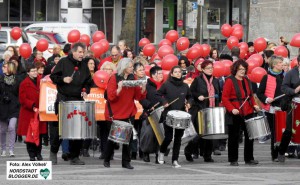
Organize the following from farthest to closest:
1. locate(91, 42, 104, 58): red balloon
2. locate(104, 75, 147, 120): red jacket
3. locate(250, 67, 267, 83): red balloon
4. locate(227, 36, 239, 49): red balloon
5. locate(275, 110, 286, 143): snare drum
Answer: locate(227, 36, 239, 49): red balloon
locate(91, 42, 104, 58): red balloon
locate(250, 67, 267, 83): red balloon
locate(275, 110, 286, 143): snare drum
locate(104, 75, 147, 120): red jacket

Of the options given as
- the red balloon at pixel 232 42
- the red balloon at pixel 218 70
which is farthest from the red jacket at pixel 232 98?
the red balloon at pixel 232 42

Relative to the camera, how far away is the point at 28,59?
27766 mm

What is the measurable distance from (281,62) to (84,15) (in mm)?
34508

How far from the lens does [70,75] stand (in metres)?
18.4

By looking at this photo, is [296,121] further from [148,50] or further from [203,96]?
[148,50]

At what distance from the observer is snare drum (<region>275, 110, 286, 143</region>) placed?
64.6 ft

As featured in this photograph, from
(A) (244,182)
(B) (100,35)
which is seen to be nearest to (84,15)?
(B) (100,35)

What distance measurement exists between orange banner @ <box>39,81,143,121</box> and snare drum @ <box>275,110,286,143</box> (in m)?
2.48

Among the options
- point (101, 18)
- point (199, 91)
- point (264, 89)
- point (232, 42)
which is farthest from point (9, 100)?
point (101, 18)

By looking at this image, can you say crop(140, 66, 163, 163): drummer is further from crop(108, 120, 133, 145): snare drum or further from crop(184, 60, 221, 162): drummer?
crop(108, 120, 133, 145): snare drum

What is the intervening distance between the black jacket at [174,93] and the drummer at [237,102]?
2.18 ft

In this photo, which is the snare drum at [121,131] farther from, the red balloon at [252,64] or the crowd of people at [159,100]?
the red balloon at [252,64]

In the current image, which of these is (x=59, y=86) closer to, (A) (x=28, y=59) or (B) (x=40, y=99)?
(B) (x=40, y=99)

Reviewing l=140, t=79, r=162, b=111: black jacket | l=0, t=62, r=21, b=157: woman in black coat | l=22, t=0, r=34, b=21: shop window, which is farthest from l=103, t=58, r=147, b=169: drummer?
l=22, t=0, r=34, b=21: shop window
